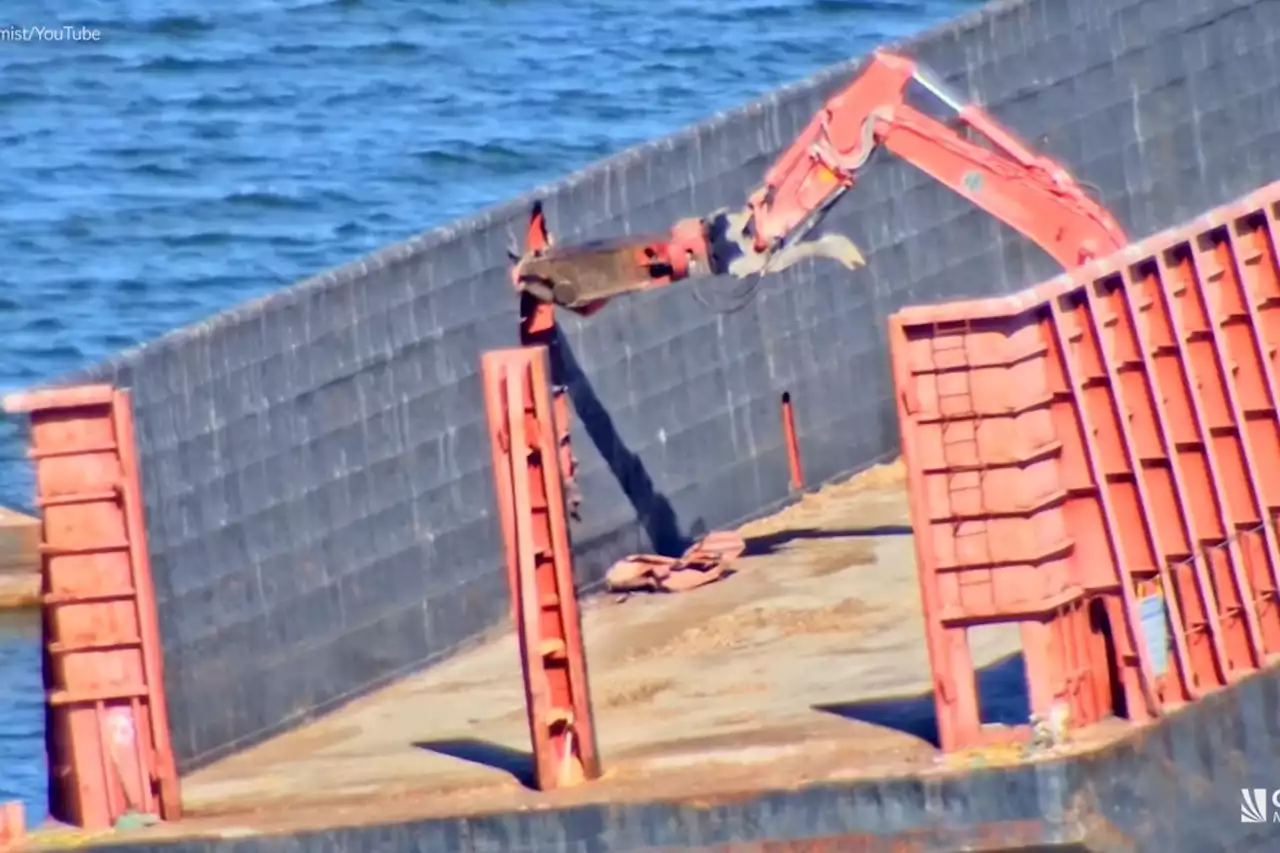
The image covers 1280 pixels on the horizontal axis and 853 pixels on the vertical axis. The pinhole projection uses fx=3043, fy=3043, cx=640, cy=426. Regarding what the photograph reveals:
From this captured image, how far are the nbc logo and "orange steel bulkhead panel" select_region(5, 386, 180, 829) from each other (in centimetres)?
485

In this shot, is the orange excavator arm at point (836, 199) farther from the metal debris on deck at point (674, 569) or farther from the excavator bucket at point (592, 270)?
the metal debris on deck at point (674, 569)

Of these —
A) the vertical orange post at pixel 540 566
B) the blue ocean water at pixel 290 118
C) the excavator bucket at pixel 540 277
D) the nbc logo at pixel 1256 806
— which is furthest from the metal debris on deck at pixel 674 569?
the blue ocean water at pixel 290 118

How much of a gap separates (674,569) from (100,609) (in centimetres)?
466

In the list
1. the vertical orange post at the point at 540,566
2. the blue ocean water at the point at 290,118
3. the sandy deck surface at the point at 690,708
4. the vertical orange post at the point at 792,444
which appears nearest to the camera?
the sandy deck surface at the point at 690,708

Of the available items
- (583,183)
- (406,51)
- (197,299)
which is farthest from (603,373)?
(406,51)

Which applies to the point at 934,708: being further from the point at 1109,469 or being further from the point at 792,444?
the point at 792,444

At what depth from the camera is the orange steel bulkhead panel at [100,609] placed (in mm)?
13750

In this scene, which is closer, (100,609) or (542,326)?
(100,609)

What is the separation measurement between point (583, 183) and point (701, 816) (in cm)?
522

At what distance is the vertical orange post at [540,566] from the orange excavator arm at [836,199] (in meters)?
2.39

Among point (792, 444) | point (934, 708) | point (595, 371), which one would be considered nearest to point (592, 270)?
point (595, 371)

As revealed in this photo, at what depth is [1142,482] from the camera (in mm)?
13625

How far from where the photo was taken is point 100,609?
13.8 m

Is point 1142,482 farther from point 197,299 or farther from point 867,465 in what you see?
point 197,299
